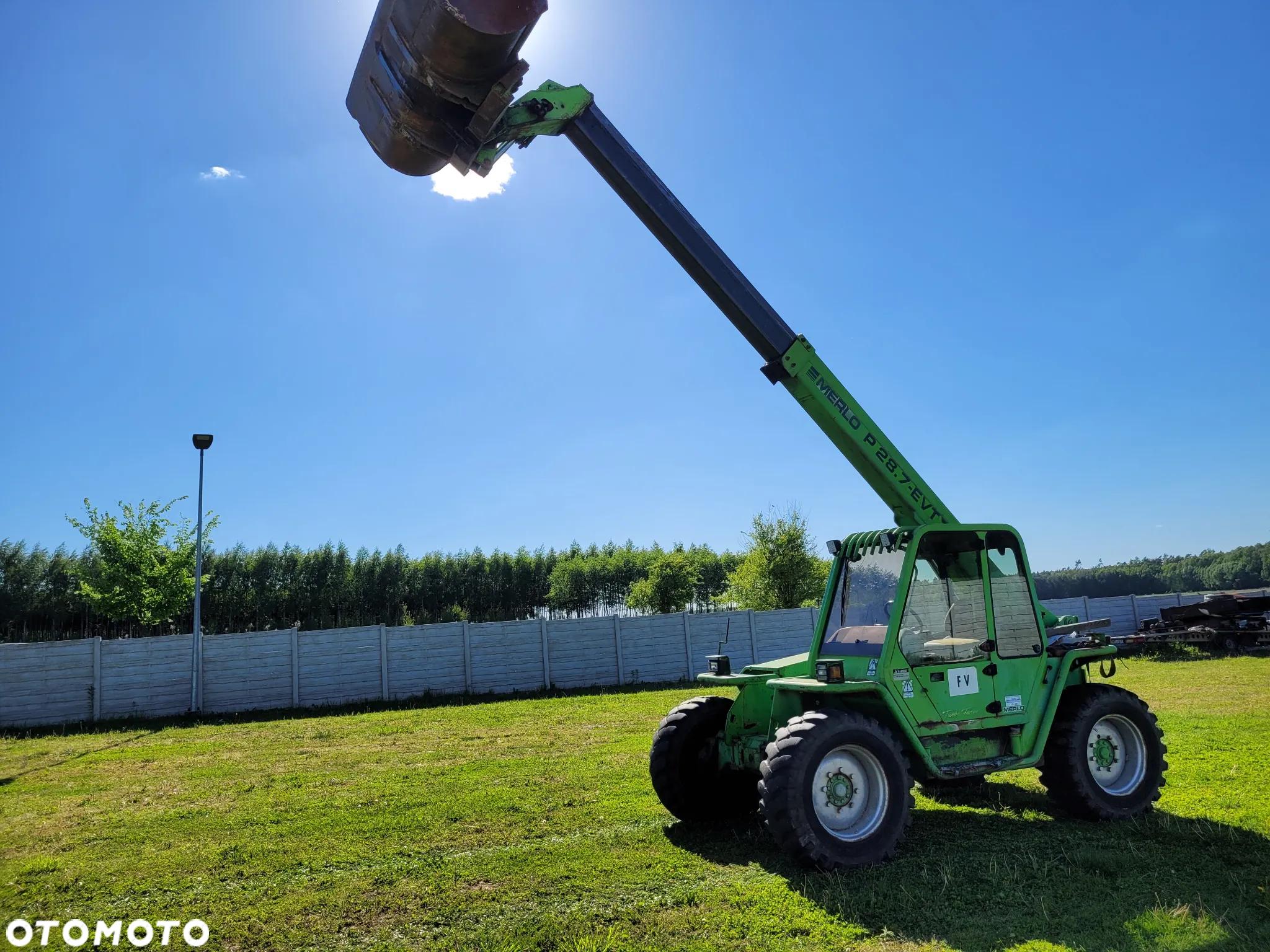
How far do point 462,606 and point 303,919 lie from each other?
203 feet

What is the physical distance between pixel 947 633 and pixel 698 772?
2.46 m

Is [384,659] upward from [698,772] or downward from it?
upward

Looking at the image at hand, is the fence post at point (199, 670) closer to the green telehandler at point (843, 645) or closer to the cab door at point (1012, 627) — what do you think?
the green telehandler at point (843, 645)

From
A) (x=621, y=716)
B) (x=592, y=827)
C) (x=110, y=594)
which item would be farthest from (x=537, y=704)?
(x=110, y=594)

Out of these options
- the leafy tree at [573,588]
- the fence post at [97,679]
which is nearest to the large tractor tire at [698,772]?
the fence post at [97,679]

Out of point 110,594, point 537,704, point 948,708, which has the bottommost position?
point 537,704

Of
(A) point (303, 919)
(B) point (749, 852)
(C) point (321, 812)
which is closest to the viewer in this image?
(A) point (303, 919)

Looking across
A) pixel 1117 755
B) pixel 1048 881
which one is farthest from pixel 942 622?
pixel 1117 755

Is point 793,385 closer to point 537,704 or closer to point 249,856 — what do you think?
point 249,856

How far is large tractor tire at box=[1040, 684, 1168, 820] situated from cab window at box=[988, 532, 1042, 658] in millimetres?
686

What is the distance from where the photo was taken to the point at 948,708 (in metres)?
6.01

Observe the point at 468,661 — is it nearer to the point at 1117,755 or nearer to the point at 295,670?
the point at 295,670

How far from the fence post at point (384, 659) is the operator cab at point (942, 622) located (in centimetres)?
1547

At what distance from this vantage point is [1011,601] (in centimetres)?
659
